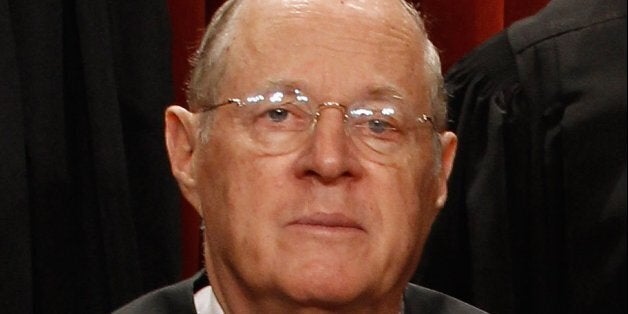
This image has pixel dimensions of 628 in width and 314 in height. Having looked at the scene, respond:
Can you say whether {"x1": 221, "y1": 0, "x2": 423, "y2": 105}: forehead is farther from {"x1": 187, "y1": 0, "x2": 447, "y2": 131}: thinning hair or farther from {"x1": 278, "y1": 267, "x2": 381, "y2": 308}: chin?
{"x1": 278, "y1": 267, "x2": 381, "y2": 308}: chin

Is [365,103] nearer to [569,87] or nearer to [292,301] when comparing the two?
[292,301]

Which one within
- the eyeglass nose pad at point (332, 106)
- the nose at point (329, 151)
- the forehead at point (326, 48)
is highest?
the forehead at point (326, 48)

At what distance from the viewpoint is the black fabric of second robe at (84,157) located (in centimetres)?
134

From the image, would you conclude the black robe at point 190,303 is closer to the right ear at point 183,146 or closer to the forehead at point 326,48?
the right ear at point 183,146

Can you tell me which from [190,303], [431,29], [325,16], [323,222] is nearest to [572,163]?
[323,222]

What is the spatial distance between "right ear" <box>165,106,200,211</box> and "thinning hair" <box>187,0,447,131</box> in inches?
0.7

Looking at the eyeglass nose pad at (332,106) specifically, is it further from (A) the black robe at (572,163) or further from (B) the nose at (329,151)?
(A) the black robe at (572,163)

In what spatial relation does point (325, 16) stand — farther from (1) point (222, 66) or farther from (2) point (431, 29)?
(2) point (431, 29)

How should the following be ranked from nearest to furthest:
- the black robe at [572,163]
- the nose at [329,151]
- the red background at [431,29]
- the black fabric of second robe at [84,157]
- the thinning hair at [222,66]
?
the black robe at [572,163]
the nose at [329,151]
the thinning hair at [222,66]
the black fabric of second robe at [84,157]
the red background at [431,29]

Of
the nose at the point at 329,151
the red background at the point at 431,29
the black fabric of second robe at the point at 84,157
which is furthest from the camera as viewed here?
the red background at the point at 431,29

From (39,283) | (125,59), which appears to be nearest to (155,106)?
(125,59)

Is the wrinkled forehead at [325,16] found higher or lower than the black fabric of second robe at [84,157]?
higher

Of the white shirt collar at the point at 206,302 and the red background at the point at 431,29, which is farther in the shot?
the red background at the point at 431,29

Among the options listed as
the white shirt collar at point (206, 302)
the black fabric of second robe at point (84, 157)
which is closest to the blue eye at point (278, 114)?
the white shirt collar at point (206, 302)
